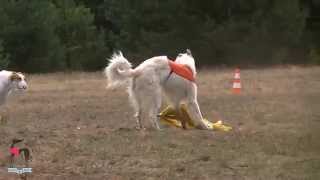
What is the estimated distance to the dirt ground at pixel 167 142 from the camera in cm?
816

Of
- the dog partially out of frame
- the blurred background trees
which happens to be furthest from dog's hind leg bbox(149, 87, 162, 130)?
the blurred background trees

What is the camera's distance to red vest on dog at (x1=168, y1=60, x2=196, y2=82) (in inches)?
496

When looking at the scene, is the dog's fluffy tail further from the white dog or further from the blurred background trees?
the blurred background trees

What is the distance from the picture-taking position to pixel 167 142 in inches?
411

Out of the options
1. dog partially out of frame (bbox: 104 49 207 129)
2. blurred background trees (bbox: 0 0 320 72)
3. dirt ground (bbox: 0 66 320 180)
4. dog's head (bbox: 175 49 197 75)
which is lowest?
dirt ground (bbox: 0 66 320 180)

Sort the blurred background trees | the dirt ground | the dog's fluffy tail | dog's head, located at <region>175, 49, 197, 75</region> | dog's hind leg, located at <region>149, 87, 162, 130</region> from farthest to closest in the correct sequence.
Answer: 1. the blurred background trees
2. dog's head, located at <region>175, 49, 197, 75</region>
3. the dog's fluffy tail
4. dog's hind leg, located at <region>149, 87, 162, 130</region>
5. the dirt ground

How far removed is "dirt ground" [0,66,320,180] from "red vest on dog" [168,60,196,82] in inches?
38.4

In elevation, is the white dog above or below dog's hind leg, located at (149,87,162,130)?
above

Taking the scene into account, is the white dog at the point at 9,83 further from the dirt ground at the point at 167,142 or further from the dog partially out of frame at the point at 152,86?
the dog partially out of frame at the point at 152,86

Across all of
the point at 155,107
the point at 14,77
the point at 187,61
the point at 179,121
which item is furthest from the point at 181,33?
the point at 155,107

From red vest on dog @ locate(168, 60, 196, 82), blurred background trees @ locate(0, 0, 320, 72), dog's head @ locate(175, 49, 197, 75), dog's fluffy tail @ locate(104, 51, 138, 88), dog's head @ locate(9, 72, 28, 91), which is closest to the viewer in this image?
dog's fluffy tail @ locate(104, 51, 138, 88)

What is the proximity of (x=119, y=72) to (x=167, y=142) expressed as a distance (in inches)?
97.2

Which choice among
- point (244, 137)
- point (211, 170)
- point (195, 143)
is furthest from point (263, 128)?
point (211, 170)

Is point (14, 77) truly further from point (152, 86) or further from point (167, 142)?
point (167, 142)
